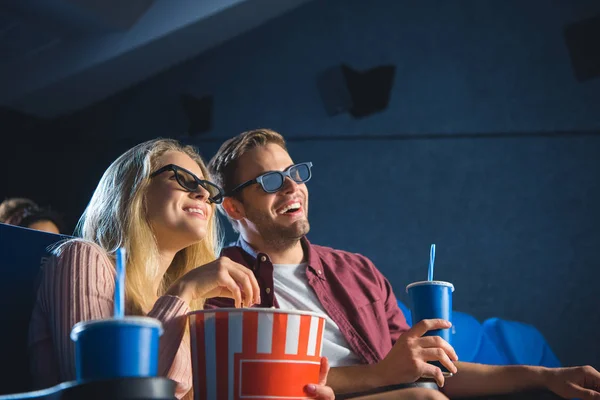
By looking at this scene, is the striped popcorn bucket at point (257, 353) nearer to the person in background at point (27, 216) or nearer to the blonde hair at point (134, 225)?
the blonde hair at point (134, 225)

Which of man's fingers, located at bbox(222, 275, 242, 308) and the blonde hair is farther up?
the blonde hair

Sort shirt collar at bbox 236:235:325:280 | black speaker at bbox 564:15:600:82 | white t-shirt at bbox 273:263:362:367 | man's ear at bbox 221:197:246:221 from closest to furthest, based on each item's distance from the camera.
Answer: white t-shirt at bbox 273:263:362:367, shirt collar at bbox 236:235:325:280, man's ear at bbox 221:197:246:221, black speaker at bbox 564:15:600:82

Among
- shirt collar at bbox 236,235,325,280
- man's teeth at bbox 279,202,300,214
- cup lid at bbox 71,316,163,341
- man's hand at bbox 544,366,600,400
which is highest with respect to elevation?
man's teeth at bbox 279,202,300,214

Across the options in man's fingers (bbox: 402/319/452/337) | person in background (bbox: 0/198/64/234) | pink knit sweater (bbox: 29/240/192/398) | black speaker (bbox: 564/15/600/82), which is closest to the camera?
pink knit sweater (bbox: 29/240/192/398)

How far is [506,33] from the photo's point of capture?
3398 millimetres

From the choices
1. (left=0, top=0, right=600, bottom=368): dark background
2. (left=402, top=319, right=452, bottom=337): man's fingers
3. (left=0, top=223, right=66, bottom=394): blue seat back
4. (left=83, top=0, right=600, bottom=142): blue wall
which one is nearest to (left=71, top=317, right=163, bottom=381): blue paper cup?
(left=0, top=223, right=66, bottom=394): blue seat back

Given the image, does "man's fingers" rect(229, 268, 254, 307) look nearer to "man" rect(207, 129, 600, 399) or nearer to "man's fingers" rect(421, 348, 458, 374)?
"man's fingers" rect(421, 348, 458, 374)

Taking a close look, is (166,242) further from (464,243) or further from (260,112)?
(260,112)

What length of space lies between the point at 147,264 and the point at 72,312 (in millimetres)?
308

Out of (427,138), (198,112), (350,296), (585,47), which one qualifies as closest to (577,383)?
(350,296)

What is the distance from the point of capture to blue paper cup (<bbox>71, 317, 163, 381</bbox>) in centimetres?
74

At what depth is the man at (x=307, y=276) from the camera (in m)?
1.66

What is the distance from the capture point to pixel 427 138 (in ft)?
11.0

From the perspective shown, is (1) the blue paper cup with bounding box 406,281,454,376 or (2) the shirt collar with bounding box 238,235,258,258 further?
(2) the shirt collar with bounding box 238,235,258,258
